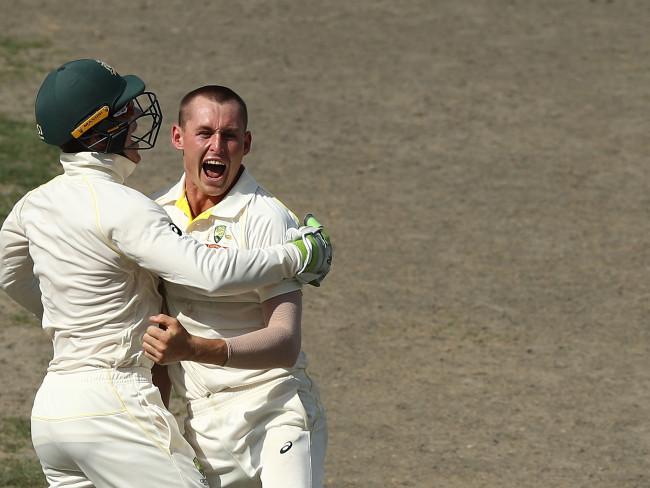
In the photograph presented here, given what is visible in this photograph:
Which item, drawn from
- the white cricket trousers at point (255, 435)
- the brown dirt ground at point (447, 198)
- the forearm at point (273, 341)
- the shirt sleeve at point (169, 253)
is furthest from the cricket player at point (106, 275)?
the brown dirt ground at point (447, 198)

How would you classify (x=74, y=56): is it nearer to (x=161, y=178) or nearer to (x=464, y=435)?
(x=161, y=178)

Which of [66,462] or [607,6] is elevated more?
[607,6]

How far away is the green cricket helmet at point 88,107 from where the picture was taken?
175 inches

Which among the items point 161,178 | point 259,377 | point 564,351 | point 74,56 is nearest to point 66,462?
point 259,377

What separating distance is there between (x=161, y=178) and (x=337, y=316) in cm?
294

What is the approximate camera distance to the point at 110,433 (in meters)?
4.27

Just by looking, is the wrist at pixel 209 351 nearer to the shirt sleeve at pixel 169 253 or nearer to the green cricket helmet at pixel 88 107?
the shirt sleeve at pixel 169 253

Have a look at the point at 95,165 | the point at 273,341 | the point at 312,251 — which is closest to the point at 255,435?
the point at 273,341

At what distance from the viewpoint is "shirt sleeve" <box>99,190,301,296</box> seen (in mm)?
4219

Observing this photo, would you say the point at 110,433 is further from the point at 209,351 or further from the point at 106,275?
the point at 106,275

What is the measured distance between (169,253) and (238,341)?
0.44 metres

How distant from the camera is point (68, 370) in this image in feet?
14.4

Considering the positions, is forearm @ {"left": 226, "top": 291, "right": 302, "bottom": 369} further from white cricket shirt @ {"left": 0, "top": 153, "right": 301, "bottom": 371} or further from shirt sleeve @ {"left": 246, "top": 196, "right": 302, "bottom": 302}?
white cricket shirt @ {"left": 0, "top": 153, "right": 301, "bottom": 371}

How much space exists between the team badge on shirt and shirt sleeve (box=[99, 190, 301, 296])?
427 mm
